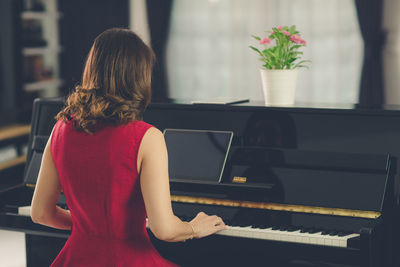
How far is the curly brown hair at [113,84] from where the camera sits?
1.58 m

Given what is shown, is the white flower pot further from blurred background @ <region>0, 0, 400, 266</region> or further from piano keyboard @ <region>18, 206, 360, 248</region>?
blurred background @ <region>0, 0, 400, 266</region>

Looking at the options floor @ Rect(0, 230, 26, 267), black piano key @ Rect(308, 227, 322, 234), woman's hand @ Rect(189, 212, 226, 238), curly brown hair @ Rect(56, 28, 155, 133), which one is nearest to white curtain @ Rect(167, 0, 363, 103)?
floor @ Rect(0, 230, 26, 267)

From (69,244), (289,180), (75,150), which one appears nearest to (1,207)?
(69,244)

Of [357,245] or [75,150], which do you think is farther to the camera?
[357,245]

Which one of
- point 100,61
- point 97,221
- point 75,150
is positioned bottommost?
point 97,221

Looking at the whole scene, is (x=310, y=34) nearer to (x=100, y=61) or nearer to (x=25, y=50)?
(x=25, y=50)

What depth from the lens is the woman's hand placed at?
1805 millimetres

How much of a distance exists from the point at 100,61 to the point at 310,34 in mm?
4076

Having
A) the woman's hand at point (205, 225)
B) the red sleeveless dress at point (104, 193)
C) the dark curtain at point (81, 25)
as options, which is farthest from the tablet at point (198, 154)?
the dark curtain at point (81, 25)

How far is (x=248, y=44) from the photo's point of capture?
18.5 ft

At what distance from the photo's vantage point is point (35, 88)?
612 centimetres

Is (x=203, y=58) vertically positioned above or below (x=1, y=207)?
above

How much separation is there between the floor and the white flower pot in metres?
2.03

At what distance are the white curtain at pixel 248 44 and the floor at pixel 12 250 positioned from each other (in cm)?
248
